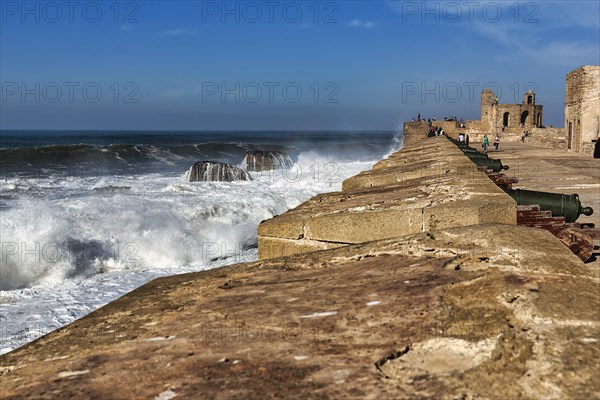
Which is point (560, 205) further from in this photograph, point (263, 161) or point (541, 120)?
point (541, 120)

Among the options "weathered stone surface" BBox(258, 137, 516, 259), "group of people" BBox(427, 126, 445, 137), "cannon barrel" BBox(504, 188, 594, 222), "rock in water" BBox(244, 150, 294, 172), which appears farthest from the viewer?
"group of people" BBox(427, 126, 445, 137)

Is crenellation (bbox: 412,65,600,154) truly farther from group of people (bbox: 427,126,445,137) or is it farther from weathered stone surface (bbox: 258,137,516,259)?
weathered stone surface (bbox: 258,137,516,259)

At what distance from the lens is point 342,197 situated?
4484 millimetres

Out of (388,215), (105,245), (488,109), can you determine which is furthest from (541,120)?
(388,215)

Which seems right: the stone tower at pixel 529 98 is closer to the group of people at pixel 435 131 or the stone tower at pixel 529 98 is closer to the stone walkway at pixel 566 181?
the group of people at pixel 435 131

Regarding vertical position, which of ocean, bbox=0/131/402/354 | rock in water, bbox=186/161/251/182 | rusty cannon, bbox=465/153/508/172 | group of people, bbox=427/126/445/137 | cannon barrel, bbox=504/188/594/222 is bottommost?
ocean, bbox=0/131/402/354

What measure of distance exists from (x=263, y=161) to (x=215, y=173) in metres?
8.36

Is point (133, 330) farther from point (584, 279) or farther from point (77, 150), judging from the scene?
point (77, 150)

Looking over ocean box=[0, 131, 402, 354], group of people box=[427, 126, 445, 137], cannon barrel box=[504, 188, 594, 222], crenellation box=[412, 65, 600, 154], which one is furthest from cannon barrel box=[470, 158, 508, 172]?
group of people box=[427, 126, 445, 137]

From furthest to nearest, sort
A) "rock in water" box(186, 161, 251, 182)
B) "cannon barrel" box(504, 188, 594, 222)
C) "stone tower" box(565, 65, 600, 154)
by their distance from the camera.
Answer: "rock in water" box(186, 161, 251, 182)
"stone tower" box(565, 65, 600, 154)
"cannon barrel" box(504, 188, 594, 222)

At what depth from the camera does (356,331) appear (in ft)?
5.68

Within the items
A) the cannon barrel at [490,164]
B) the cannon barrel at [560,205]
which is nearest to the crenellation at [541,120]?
the cannon barrel at [490,164]

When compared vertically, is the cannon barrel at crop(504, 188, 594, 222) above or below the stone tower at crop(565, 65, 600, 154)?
below

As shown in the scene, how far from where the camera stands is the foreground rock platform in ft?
4.56
